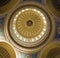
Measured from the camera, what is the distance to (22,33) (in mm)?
16531

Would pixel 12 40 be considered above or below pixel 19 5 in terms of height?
below

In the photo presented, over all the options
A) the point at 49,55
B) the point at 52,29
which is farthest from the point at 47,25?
the point at 49,55

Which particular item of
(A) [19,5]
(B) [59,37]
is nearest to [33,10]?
(A) [19,5]

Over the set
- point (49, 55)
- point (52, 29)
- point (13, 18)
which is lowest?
point (49, 55)

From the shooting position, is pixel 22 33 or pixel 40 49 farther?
pixel 22 33

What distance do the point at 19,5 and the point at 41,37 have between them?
2183 millimetres

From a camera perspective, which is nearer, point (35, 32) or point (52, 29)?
point (52, 29)

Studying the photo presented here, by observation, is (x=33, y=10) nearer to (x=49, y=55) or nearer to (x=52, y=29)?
(x=52, y=29)

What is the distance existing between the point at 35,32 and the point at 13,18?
1.60 metres

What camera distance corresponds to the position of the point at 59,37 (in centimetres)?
1517

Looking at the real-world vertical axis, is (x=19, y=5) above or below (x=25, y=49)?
above

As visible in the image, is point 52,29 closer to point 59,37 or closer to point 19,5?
point 59,37

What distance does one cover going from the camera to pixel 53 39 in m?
15.2

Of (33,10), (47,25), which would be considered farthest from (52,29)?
(33,10)
